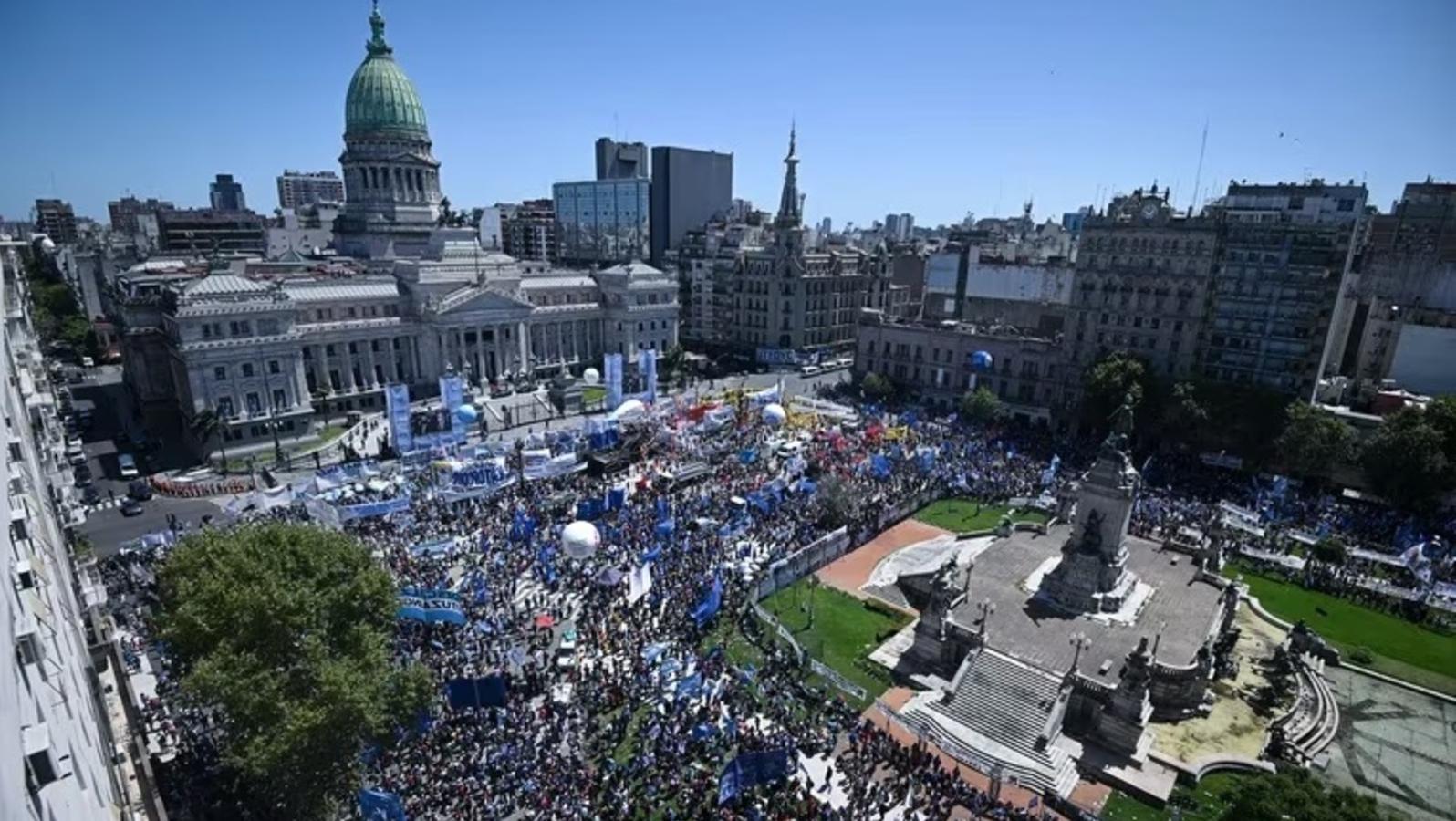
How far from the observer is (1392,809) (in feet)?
84.8

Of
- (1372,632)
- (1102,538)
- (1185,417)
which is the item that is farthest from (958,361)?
(1372,632)

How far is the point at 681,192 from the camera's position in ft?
440

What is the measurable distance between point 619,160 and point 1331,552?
148m

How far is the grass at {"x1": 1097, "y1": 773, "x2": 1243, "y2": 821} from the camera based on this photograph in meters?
26.0

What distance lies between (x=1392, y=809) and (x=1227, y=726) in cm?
542

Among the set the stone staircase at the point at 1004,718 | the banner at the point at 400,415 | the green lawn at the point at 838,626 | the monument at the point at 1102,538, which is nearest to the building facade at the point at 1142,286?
the monument at the point at 1102,538

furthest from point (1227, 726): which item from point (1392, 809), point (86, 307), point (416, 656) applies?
point (86, 307)

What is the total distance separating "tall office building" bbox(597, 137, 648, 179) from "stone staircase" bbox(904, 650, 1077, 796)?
475ft

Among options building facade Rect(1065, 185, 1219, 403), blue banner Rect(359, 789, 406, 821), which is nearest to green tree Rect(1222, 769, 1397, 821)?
blue banner Rect(359, 789, 406, 821)

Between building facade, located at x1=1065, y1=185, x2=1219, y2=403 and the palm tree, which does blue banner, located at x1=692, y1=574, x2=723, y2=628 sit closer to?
the palm tree

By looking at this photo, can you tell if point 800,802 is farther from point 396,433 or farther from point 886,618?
point 396,433

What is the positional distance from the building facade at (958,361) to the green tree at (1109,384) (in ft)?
26.1

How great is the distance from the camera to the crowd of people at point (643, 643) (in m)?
24.6

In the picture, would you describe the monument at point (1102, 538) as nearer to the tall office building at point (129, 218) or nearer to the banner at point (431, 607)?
the banner at point (431, 607)
